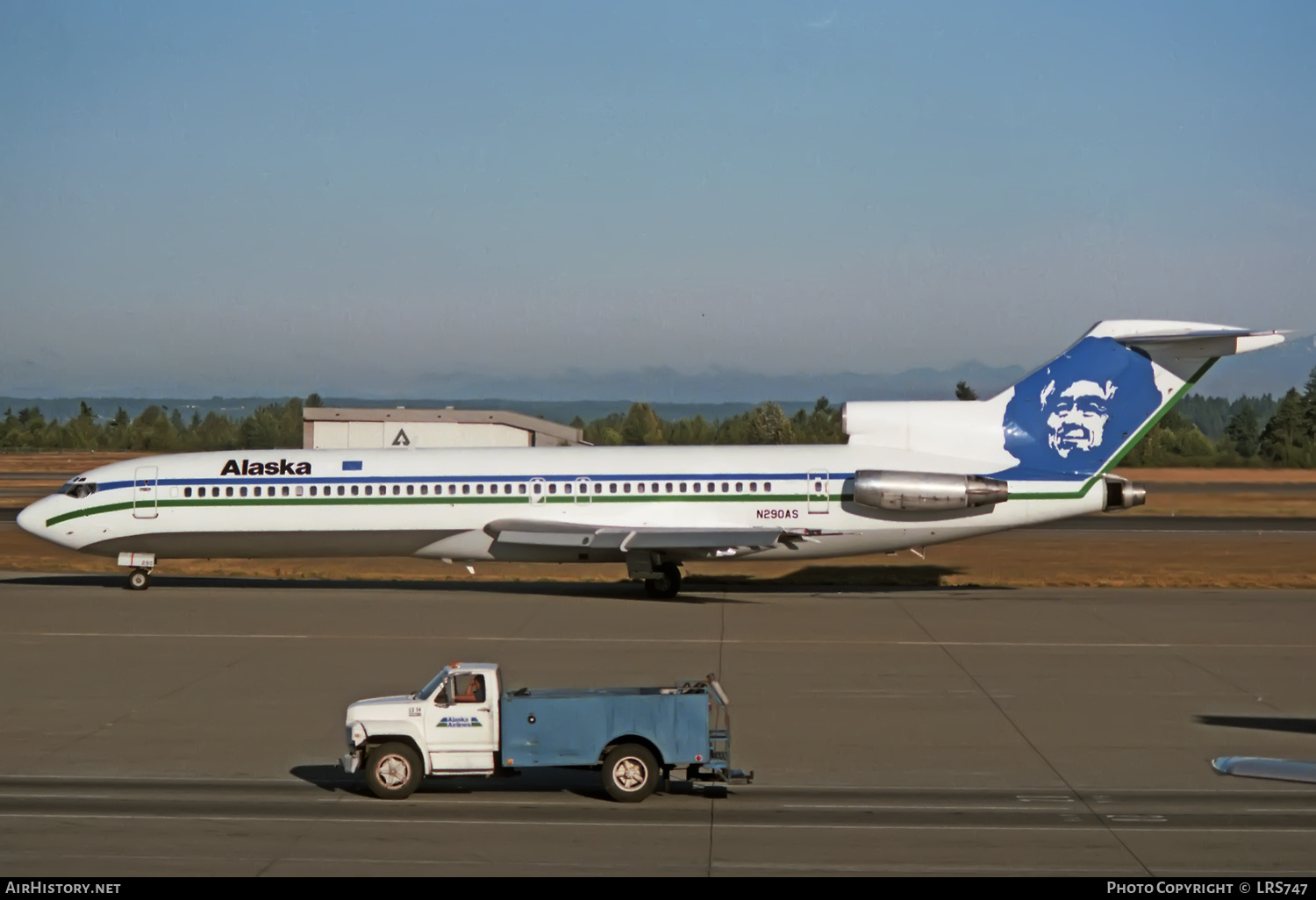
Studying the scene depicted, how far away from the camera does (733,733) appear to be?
17.5 metres

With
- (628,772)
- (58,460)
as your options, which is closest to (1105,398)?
(628,772)

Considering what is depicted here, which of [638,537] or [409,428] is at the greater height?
[409,428]

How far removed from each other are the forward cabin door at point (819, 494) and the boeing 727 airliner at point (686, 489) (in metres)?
0.05

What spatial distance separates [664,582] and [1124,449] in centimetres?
1102

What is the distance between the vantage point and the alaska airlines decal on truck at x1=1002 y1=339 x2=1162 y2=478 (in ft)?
104

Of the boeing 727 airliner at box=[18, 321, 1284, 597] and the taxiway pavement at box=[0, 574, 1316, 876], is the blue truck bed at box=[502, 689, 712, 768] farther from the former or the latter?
the boeing 727 airliner at box=[18, 321, 1284, 597]

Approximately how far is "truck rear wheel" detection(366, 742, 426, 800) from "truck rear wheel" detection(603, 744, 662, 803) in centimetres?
192

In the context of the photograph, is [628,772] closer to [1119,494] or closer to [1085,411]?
[1119,494]

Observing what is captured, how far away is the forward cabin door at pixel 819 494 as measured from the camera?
3192 cm

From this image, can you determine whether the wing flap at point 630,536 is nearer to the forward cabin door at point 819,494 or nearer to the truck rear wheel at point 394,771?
the forward cabin door at point 819,494

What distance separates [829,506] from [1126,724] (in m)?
14.2

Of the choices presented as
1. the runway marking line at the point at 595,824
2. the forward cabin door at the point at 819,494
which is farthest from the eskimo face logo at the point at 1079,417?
the runway marking line at the point at 595,824
